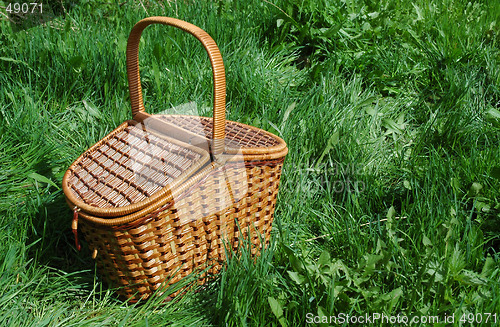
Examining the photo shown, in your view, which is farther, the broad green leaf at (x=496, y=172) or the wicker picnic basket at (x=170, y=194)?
the broad green leaf at (x=496, y=172)

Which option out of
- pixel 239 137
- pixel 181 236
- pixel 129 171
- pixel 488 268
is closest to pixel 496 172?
pixel 488 268

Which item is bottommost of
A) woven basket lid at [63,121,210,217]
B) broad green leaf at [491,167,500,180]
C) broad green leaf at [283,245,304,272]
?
broad green leaf at [283,245,304,272]

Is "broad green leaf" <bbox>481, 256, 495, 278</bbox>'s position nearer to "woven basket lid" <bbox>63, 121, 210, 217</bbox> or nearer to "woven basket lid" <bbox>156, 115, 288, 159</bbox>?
"woven basket lid" <bbox>156, 115, 288, 159</bbox>

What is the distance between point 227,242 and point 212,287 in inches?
7.3

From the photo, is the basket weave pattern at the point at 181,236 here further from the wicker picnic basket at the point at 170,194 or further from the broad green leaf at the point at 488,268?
the broad green leaf at the point at 488,268

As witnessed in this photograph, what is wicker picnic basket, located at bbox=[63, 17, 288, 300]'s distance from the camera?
1517 mm

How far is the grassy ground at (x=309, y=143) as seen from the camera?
1571mm

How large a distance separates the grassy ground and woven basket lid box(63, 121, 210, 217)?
258mm

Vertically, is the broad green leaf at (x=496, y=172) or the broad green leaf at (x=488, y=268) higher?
the broad green leaf at (x=496, y=172)

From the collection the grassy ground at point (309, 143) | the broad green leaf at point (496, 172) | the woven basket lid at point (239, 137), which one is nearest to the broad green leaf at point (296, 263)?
the grassy ground at point (309, 143)

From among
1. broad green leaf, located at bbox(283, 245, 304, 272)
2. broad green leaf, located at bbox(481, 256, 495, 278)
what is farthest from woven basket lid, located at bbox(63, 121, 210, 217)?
broad green leaf, located at bbox(481, 256, 495, 278)

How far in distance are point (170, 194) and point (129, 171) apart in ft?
0.83

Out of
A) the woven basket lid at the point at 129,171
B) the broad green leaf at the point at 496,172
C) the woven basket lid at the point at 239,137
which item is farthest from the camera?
the broad green leaf at the point at 496,172

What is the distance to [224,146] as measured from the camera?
162cm
